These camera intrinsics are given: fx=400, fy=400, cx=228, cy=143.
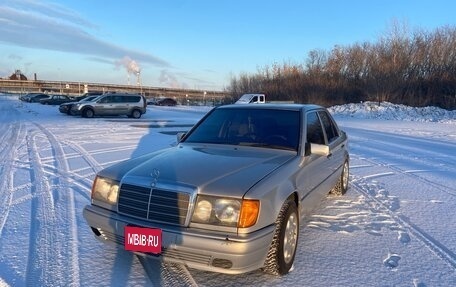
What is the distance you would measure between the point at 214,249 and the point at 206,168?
833 mm

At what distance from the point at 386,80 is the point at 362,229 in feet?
122

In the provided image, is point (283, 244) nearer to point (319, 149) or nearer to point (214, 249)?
point (214, 249)

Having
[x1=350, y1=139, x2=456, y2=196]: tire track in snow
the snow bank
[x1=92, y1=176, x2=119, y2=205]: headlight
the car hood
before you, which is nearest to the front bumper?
the car hood

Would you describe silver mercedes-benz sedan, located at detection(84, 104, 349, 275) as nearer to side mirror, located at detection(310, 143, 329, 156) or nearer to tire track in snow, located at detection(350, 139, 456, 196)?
side mirror, located at detection(310, 143, 329, 156)

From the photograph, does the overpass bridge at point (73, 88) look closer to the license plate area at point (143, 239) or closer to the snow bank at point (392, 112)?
the snow bank at point (392, 112)

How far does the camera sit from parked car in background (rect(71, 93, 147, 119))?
86.5 feet

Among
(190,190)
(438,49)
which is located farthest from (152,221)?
(438,49)

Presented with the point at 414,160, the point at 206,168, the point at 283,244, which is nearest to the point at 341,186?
the point at 283,244

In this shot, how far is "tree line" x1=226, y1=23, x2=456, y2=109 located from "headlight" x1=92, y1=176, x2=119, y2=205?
121 ft

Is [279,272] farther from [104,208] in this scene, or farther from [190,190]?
[104,208]

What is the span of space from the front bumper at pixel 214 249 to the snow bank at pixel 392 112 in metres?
29.1

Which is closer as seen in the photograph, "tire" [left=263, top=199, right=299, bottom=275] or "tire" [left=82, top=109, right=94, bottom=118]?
"tire" [left=263, top=199, right=299, bottom=275]

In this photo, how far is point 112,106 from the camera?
26844mm

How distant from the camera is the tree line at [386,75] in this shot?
121 feet
